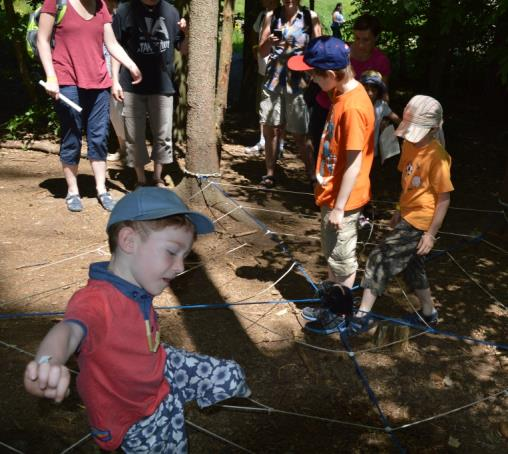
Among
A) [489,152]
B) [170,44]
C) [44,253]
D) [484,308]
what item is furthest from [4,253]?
[489,152]

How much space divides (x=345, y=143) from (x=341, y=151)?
9 cm

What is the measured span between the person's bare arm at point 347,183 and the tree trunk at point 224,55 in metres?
2.44

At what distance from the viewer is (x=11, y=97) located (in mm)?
9086

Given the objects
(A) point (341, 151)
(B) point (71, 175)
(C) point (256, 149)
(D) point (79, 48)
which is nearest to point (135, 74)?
(D) point (79, 48)

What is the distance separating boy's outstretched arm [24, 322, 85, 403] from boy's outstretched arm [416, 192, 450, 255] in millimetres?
2223

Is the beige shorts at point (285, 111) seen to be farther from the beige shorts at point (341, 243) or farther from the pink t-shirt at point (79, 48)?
the beige shorts at point (341, 243)

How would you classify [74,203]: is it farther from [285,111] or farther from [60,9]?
[285,111]

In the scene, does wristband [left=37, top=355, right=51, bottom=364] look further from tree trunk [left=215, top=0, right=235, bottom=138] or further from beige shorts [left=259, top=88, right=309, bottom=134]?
beige shorts [left=259, top=88, right=309, bottom=134]

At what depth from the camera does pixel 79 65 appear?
4.64m

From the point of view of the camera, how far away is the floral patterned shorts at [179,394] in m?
1.98

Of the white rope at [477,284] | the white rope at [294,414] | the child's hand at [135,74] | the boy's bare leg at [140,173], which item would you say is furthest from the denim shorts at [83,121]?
the white rope at [477,284]

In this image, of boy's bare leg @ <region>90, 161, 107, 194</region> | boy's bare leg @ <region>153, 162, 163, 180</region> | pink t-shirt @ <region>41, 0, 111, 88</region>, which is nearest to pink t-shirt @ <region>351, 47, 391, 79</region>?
boy's bare leg @ <region>153, 162, 163, 180</region>

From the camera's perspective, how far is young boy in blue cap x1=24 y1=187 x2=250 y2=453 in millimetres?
1783

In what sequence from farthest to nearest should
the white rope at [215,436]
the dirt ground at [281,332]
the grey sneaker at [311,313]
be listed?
the grey sneaker at [311,313] < the dirt ground at [281,332] < the white rope at [215,436]
